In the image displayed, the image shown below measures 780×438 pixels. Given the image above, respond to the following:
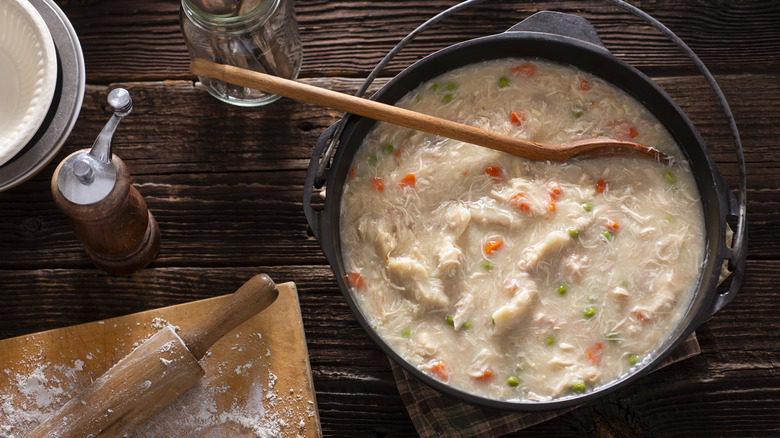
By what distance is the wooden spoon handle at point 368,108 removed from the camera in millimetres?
2258

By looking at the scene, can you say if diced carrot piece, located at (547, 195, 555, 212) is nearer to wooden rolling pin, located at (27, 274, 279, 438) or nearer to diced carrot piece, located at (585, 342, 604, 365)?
diced carrot piece, located at (585, 342, 604, 365)

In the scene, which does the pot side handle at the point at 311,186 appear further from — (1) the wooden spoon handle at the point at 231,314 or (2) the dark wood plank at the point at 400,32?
(2) the dark wood plank at the point at 400,32

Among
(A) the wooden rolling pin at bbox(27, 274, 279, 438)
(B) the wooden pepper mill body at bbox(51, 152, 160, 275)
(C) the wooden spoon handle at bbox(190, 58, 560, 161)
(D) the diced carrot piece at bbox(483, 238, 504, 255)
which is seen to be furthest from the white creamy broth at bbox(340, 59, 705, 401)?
(B) the wooden pepper mill body at bbox(51, 152, 160, 275)

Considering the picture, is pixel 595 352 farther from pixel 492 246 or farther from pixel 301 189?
pixel 301 189

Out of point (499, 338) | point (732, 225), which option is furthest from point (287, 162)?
point (732, 225)

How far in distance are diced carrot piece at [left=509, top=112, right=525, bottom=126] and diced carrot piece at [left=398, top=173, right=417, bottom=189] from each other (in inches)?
16.4

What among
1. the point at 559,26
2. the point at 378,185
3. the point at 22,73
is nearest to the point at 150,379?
the point at 378,185

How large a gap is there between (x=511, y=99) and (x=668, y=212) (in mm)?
679

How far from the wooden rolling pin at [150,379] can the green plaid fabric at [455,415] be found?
654mm

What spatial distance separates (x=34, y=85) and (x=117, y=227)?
1.98ft

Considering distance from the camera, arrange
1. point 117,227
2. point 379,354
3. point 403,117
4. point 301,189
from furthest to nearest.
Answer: point 301,189 → point 379,354 → point 117,227 → point 403,117

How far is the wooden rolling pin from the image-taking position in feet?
7.54

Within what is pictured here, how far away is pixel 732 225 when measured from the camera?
2.65 meters

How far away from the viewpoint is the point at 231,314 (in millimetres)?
2330
